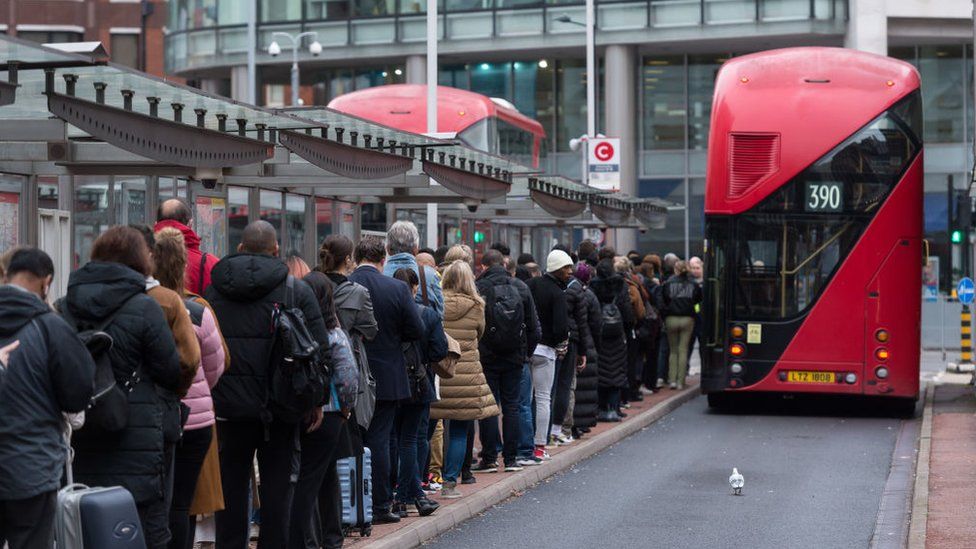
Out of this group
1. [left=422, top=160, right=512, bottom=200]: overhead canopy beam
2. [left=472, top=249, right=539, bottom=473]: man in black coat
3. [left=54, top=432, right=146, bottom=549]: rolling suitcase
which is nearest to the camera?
[left=54, top=432, right=146, bottom=549]: rolling suitcase

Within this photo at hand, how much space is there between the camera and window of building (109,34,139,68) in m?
66.6

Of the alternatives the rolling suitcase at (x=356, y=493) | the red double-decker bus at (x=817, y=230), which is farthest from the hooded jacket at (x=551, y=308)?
Answer: the red double-decker bus at (x=817, y=230)

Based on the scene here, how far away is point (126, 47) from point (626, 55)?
2673 cm

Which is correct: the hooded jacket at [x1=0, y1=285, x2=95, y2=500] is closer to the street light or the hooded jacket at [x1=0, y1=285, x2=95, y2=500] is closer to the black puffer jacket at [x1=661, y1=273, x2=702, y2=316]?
the black puffer jacket at [x1=661, y1=273, x2=702, y2=316]

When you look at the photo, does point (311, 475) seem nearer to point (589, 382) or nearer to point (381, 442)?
point (381, 442)

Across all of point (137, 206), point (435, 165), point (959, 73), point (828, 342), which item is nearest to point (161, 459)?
point (137, 206)

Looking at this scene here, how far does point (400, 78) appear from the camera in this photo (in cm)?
5006

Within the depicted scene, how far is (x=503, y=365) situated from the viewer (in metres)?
12.9

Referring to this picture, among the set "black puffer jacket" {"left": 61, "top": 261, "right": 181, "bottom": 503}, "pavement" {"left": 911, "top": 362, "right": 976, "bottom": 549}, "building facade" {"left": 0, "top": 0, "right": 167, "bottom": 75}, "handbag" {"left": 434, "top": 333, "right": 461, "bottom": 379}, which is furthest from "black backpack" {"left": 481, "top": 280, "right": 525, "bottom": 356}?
"building facade" {"left": 0, "top": 0, "right": 167, "bottom": 75}

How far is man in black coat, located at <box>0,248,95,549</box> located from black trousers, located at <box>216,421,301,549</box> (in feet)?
5.77

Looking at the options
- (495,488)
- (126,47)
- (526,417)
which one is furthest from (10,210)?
(126,47)

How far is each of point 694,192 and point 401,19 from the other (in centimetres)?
1011

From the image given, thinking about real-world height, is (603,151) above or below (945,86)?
below

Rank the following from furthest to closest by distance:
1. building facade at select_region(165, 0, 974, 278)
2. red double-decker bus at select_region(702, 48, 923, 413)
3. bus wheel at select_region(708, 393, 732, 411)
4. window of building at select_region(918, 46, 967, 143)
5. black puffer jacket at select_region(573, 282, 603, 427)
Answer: window of building at select_region(918, 46, 967, 143), building facade at select_region(165, 0, 974, 278), bus wheel at select_region(708, 393, 732, 411), red double-decker bus at select_region(702, 48, 923, 413), black puffer jacket at select_region(573, 282, 603, 427)
